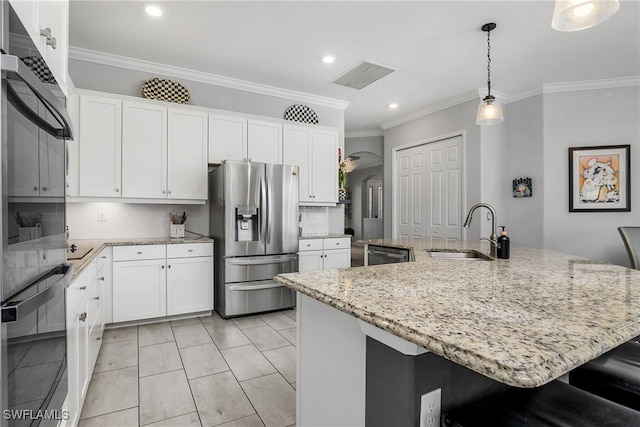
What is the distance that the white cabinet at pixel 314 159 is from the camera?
4227 millimetres

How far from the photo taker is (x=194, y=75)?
3.83 m

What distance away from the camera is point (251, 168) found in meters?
3.50

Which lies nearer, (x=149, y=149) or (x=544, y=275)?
(x=544, y=275)

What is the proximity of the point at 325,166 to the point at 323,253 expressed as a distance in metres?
1.19

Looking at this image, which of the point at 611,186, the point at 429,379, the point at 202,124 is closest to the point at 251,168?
the point at 202,124

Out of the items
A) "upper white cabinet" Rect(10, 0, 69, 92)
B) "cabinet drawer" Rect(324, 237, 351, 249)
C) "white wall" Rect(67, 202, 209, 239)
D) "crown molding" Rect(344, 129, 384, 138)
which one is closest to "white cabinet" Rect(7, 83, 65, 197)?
"upper white cabinet" Rect(10, 0, 69, 92)

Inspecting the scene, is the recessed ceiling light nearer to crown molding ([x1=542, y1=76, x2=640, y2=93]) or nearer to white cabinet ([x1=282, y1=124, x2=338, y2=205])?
white cabinet ([x1=282, y1=124, x2=338, y2=205])

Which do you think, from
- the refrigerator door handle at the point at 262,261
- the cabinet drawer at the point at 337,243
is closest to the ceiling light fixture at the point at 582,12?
the refrigerator door handle at the point at 262,261

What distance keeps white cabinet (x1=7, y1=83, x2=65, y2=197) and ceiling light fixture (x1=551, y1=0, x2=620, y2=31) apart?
2.04m

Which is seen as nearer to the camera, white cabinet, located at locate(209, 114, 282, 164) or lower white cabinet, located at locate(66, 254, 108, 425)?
lower white cabinet, located at locate(66, 254, 108, 425)

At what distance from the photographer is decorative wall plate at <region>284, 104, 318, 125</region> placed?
14.6 feet

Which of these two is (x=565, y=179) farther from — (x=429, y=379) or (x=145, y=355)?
(x=145, y=355)

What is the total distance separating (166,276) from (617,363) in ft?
11.1

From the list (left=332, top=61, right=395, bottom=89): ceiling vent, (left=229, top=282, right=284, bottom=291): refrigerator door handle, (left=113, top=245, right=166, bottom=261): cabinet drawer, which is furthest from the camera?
(left=332, top=61, right=395, bottom=89): ceiling vent
